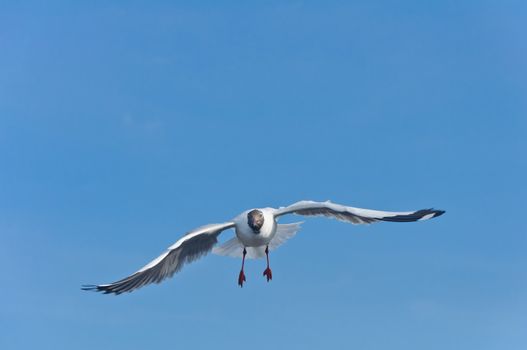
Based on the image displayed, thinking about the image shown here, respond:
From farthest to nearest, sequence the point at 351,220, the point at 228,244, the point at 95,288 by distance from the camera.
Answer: the point at 228,244 < the point at 351,220 < the point at 95,288

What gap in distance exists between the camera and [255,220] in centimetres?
1838

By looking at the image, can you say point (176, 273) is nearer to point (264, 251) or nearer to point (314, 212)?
point (264, 251)

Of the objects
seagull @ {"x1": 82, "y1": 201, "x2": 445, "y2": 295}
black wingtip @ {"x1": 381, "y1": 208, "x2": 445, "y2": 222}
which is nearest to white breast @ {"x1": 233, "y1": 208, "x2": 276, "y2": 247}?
seagull @ {"x1": 82, "y1": 201, "x2": 445, "y2": 295}

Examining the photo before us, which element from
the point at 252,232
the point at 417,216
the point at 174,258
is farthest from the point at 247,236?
the point at 417,216

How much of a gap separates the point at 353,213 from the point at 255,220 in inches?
80.0

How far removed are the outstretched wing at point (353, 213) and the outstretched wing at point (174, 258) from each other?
1558 mm

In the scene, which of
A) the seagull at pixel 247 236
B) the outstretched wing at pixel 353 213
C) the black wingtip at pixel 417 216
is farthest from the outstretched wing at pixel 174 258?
the black wingtip at pixel 417 216

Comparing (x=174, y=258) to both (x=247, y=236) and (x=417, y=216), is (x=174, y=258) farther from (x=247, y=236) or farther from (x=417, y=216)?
(x=417, y=216)

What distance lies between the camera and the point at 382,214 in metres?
18.5

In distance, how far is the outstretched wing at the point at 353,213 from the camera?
1829 cm

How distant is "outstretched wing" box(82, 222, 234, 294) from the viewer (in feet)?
59.3

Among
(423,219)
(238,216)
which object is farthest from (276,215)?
(423,219)

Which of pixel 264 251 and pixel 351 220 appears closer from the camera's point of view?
pixel 351 220

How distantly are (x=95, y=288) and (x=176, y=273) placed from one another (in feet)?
7.57
